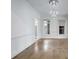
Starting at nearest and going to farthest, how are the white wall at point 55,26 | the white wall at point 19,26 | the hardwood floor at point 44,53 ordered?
1. the hardwood floor at point 44,53
2. the white wall at point 19,26
3. the white wall at point 55,26

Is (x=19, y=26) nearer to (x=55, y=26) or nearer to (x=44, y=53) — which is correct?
(x=44, y=53)

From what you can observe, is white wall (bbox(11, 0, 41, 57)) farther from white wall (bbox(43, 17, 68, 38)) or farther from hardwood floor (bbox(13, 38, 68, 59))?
white wall (bbox(43, 17, 68, 38))

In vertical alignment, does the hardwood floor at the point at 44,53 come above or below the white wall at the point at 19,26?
below

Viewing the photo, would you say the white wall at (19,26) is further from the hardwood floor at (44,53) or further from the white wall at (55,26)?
the white wall at (55,26)

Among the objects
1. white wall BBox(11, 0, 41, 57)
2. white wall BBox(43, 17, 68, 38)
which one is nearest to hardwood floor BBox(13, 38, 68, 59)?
white wall BBox(11, 0, 41, 57)

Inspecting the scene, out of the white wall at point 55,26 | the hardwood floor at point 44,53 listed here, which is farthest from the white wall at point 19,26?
the white wall at point 55,26

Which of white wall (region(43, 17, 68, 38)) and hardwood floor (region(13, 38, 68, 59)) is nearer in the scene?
hardwood floor (region(13, 38, 68, 59))

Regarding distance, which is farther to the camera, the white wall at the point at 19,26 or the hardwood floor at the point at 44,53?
the white wall at the point at 19,26

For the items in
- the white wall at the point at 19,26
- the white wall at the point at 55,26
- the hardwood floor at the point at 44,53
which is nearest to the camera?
the hardwood floor at the point at 44,53
